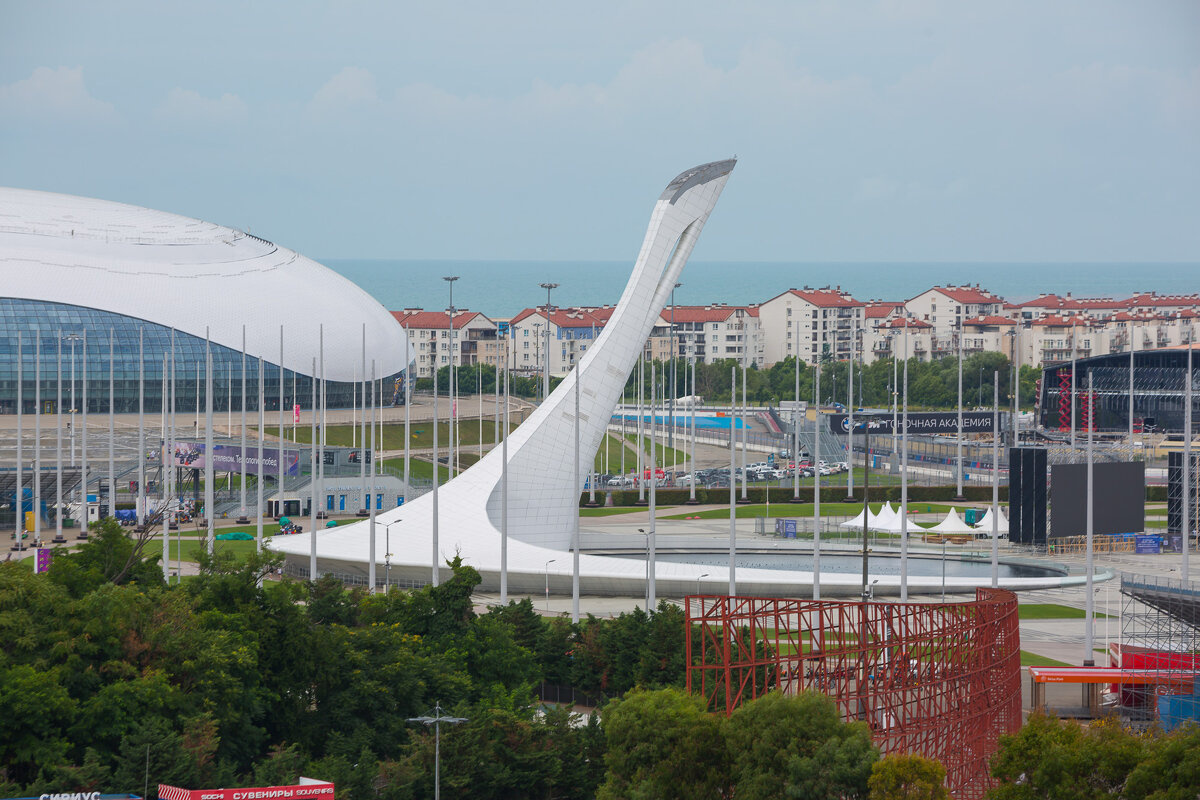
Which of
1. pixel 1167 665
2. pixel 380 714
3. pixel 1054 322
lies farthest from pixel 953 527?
pixel 1054 322

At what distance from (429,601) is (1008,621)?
13.6 m

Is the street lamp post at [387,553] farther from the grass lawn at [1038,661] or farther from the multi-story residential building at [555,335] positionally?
the multi-story residential building at [555,335]

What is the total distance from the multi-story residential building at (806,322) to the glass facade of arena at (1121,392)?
2695 inches

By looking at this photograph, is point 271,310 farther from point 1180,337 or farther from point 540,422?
point 1180,337

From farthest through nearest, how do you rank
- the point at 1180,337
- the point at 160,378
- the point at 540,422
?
the point at 1180,337 < the point at 160,378 < the point at 540,422

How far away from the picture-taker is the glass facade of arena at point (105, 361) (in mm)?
88375

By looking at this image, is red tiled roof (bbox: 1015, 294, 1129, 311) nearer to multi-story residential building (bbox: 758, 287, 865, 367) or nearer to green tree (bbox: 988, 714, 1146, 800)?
multi-story residential building (bbox: 758, 287, 865, 367)

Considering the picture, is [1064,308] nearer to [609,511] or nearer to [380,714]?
[609,511]

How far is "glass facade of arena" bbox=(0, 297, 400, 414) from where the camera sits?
88375 millimetres

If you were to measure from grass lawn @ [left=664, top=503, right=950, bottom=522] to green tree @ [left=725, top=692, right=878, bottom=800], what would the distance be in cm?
4716

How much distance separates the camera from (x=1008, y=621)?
3050 centimetres

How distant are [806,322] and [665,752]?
149 metres

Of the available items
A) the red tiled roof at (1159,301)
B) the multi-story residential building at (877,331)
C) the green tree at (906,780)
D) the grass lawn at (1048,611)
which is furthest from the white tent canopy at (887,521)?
the red tiled roof at (1159,301)

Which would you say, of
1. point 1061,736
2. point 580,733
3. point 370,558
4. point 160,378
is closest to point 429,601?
point 580,733
